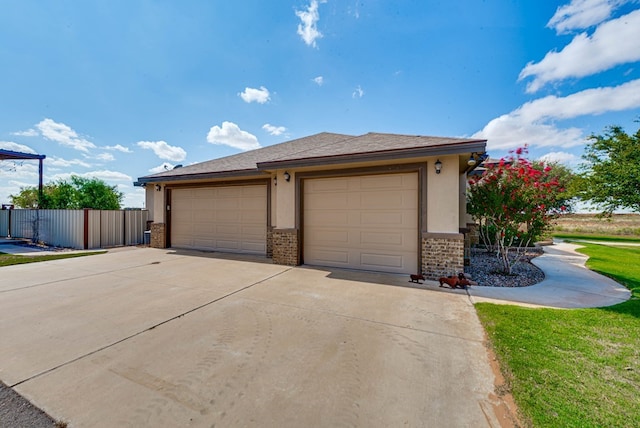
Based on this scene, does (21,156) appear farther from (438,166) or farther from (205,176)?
(438,166)

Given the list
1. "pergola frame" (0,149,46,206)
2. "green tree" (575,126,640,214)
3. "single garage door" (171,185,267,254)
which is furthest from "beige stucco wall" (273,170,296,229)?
"pergola frame" (0,149,46,206)

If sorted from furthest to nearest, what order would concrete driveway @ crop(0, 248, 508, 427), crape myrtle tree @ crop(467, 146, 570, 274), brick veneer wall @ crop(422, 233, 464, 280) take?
crape myrtle tree @ crop(467, 146, 570, 274) < brick veneer wall @ crop(422, 233, 464, 280) < concrete driveway @ crop(0, 248, 508, 427)

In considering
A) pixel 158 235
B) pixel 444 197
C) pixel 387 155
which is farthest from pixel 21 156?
pixel 444 197

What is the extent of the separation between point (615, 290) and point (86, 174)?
94.6 feet

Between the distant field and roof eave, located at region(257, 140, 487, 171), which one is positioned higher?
roof eave, located at region(257, 140, 487, 171)

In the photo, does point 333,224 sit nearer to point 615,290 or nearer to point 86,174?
point 615,290

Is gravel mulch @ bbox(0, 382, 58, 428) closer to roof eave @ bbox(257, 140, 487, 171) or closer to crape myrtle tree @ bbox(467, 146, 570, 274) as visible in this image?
roof eave @ bbox(257, 140, 487, 171)

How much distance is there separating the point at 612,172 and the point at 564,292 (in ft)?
50.9

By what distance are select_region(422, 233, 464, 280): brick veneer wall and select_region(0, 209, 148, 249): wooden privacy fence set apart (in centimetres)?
1386

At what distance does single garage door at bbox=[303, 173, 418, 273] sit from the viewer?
21.8 ft

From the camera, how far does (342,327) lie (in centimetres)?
363

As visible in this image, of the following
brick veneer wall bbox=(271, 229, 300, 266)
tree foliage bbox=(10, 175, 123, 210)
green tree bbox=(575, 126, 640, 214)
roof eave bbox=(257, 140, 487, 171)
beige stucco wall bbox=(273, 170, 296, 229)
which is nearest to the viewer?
roof eave bbox=(257, 140, 487, 171)

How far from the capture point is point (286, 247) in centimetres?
795

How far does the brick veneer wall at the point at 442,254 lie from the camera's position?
5.98 m
